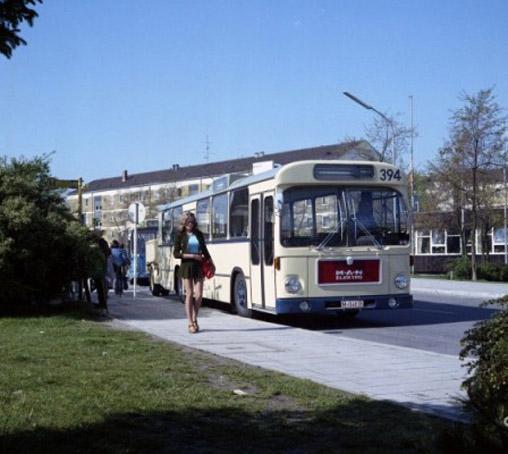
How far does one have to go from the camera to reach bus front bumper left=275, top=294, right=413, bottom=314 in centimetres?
1552

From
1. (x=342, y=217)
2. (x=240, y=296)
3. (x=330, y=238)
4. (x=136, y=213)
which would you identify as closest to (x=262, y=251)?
(x=330, y=238)

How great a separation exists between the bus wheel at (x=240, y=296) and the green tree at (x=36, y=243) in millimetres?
3192

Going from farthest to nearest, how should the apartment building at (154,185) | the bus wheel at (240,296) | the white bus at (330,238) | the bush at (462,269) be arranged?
the apartment building at (154,185)
the bush at (462,269)
the bus wheel at (240,296)
the white bus at (330,238)

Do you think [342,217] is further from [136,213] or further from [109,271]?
[136,213]

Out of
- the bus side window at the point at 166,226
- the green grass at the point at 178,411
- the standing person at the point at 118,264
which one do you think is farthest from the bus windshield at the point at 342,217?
the standing person at the point at 118,264

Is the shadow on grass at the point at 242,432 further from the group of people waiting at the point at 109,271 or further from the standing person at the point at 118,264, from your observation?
the standing person at the point at 118,264

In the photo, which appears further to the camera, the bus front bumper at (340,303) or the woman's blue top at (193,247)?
the bus front bumper at (340,303)

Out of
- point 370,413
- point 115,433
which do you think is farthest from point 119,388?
point 370,413

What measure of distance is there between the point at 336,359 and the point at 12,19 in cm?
676

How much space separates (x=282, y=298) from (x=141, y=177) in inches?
5267

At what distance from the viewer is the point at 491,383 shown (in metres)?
4.36

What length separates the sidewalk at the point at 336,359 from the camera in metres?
8.01

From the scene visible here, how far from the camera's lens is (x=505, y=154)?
3972 cm

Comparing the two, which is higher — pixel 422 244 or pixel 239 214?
pixel 239 214
